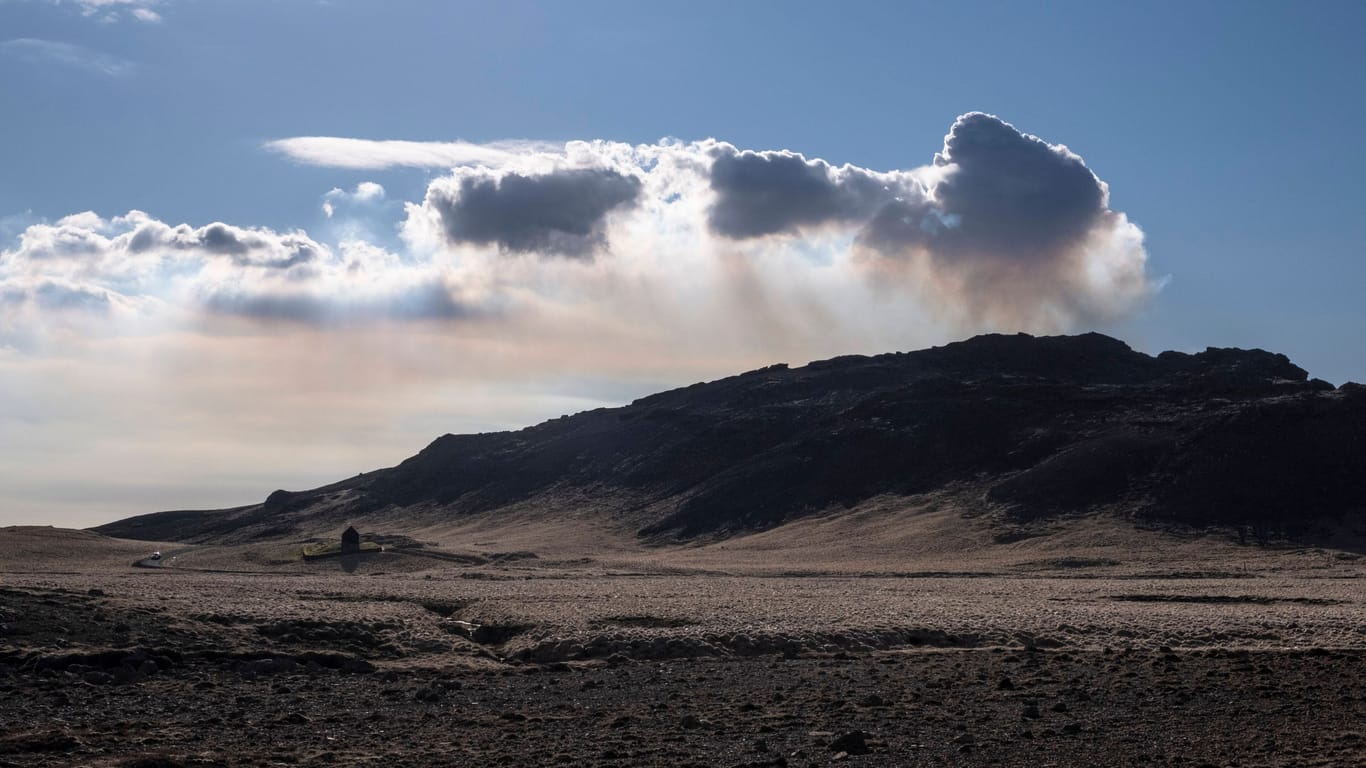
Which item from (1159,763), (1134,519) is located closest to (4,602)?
(1159,763)

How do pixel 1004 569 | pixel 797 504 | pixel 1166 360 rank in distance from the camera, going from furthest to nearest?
pixel 1166 360
pixel 797 504
pixel 1004 569

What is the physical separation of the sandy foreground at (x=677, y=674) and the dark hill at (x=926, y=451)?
127ft

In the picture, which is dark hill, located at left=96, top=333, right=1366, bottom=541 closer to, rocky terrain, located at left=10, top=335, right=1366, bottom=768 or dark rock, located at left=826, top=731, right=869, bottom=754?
rocky terrain, located at left=10, top=335, right=1366, bottom=768

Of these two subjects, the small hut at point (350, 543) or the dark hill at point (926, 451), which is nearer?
the small hut at point (350, 543)

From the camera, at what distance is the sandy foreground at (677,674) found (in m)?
19.7

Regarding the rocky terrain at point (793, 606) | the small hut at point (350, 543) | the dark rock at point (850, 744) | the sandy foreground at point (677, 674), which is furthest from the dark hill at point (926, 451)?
the dark rock at point (850, 744)

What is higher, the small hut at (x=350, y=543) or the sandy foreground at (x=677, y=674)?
the small hut at (x=350, y=543)

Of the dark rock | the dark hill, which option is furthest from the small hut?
the dark rock

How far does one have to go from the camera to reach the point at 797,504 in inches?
4048

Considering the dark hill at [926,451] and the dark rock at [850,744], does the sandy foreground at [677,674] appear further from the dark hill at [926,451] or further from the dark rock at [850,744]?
the dark hill at [926,451]

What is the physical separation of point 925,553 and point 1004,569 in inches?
421

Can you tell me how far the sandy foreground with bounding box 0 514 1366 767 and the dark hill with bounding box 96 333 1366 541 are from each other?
38.6m

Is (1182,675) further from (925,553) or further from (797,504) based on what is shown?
(797,504)

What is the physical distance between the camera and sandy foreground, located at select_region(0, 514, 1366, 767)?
19.7 metres
